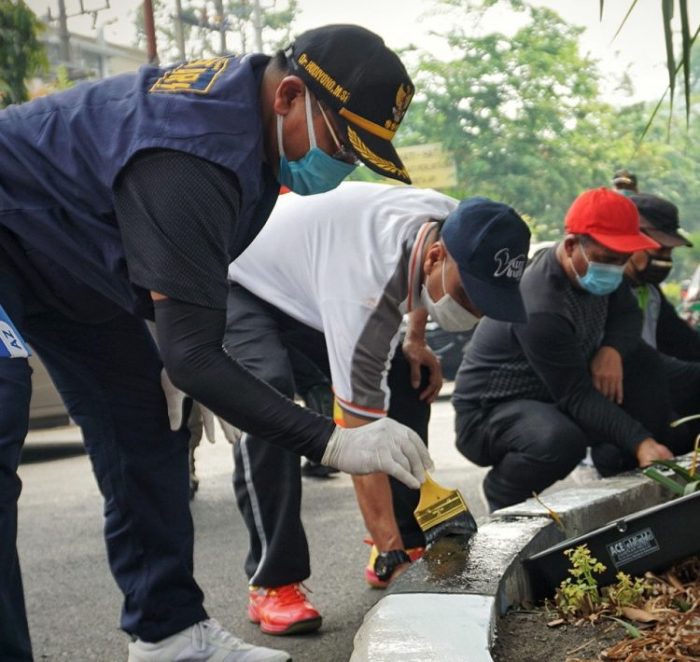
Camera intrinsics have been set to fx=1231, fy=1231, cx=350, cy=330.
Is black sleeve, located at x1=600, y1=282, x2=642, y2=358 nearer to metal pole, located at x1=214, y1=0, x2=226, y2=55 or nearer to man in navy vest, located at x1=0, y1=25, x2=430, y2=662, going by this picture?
man in navy vest, located at x1=0, y1=25, x2=430, y2=662

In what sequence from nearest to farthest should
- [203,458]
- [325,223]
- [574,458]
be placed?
[325,223]
[574,458]
[203,458]

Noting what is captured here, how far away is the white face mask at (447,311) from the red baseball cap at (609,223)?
3.33 ft

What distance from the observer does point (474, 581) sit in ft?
8.70

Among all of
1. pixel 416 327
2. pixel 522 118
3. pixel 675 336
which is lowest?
pixel 522 118

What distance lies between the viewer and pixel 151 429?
3.32 metres

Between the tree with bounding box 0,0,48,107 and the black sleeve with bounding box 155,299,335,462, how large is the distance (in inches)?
339

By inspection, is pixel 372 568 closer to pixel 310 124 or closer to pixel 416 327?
pixel 416 327

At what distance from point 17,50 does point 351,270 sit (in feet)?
26.1

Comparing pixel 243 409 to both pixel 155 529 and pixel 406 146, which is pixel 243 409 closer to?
pixel 155 529

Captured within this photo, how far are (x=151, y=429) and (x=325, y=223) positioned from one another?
1077mm

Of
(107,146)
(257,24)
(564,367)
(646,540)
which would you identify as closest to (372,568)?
(564,367)

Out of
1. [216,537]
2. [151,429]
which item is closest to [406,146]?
[216,537]

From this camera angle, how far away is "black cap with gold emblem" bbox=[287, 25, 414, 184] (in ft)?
8.75

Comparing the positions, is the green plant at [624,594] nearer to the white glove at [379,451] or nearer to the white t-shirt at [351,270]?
the white glove at [379,451]
